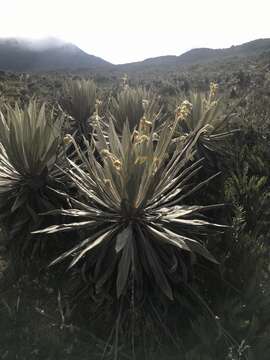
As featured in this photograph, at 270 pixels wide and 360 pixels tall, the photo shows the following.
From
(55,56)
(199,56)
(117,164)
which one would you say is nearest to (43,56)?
(55,56)

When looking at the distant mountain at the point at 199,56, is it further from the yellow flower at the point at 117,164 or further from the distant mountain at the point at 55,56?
the yellow flower at the point at 117,164

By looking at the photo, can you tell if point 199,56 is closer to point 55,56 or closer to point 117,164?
point 55,56

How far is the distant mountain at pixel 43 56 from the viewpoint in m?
100

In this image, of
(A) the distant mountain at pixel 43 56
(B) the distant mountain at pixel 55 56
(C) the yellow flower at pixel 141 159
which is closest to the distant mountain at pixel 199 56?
(B) the distant mountain at pixel 55 56

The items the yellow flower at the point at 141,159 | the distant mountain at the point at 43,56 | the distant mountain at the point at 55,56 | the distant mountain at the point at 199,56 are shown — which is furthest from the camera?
the distant mountain at the point at 43,56

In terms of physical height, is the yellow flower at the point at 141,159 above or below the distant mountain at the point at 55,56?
above

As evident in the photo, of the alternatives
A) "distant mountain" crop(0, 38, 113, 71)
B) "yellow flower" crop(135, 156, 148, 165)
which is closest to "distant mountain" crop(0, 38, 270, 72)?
"distant mountain" crop(0, 38, 113, 71)

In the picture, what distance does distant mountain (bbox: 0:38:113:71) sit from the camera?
100 meters

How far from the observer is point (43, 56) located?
4646 inches

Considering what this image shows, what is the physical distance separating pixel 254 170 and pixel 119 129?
1.86 meters

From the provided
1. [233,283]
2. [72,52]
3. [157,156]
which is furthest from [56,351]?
[72,52]

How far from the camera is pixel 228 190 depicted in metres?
3.95

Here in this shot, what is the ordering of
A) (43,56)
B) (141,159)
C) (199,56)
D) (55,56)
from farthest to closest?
1. (55,56)
2. (43,56)
3. (199,56)
4. (141,159)

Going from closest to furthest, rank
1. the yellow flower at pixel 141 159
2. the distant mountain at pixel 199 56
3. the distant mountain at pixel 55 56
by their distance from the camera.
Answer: the yellow flower at pixel 141 159 → the distant mountain at pixel 199 56 → the distant mountain at pixel 55 56
